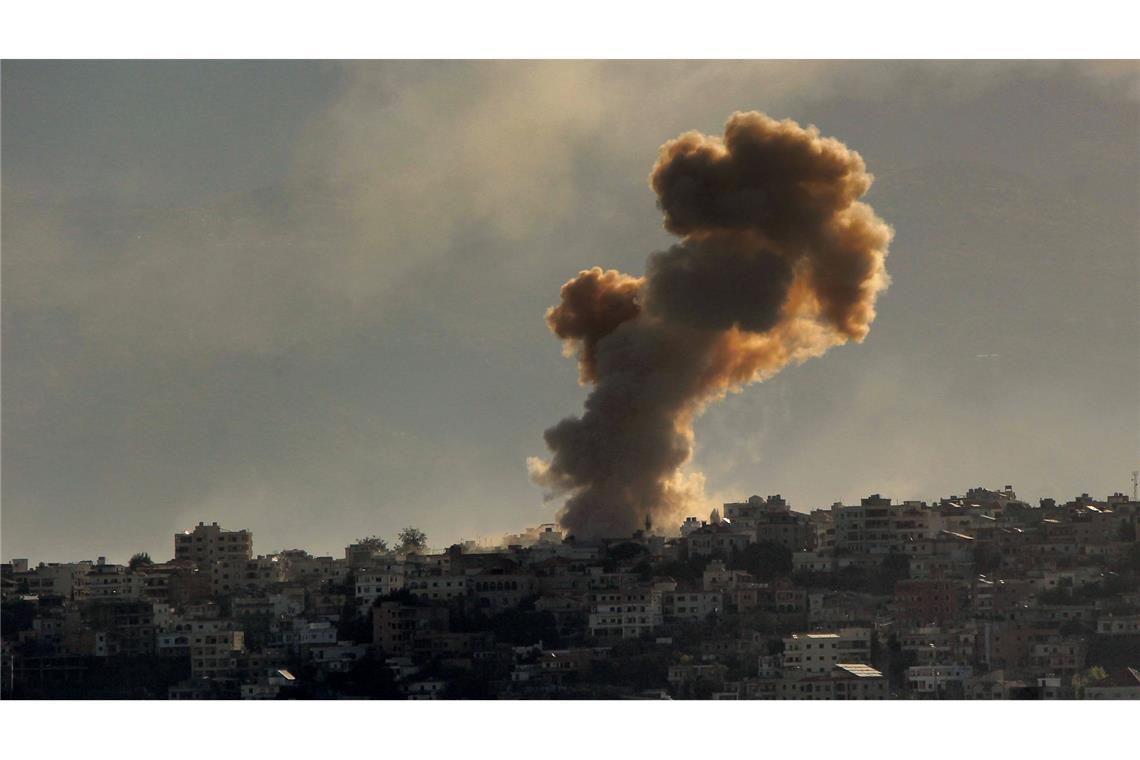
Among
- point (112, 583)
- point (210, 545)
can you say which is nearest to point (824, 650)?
point (112, 583)

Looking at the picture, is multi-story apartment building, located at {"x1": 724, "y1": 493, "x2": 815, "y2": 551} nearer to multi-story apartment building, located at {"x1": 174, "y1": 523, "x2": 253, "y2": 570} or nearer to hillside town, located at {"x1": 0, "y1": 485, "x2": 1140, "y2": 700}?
hillside town, located at {"x1": 0, "y1": 485, "x2": 1140, "y2": 700}

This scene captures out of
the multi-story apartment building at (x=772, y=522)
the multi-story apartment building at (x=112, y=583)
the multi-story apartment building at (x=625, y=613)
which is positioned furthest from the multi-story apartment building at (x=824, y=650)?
the multi-story apartment building at (x=112, y=583)

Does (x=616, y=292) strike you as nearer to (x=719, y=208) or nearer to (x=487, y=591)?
(x=719, y=208)

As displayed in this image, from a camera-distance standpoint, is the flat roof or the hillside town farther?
the hillside town

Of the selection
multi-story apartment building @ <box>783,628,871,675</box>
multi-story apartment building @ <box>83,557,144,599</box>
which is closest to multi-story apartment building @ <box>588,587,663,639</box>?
multi-story apartment building @ <box>783,628,871,675</box>
